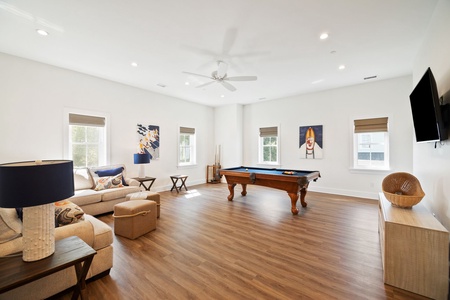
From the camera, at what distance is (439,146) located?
2.33 meters

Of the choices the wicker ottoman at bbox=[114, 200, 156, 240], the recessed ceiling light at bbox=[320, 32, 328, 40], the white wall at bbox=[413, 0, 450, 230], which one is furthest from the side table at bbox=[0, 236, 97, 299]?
Result: the recessed ceiling light at bbox=[320, 32, 328, 40]

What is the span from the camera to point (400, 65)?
410cm

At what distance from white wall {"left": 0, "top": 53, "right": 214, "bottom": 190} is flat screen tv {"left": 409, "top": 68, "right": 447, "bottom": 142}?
5.87 meters

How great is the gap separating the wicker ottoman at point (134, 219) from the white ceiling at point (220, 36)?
2.70m

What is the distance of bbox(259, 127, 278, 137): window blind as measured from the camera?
6813 millimetres

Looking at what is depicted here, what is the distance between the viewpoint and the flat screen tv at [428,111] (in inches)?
76.7

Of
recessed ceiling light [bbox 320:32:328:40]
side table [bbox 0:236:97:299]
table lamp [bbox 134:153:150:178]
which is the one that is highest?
recessed ceiling light [bbox 320:32:328:40]

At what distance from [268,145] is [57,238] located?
6.30 m

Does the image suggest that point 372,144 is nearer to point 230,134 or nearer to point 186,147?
point 230,134

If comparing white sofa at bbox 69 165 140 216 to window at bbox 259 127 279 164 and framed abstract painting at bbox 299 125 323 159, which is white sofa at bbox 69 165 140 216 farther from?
framed abstract painting at bbox 299 125 323 159

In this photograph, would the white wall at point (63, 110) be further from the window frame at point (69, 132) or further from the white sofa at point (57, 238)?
the white sofa at point (57, 238)

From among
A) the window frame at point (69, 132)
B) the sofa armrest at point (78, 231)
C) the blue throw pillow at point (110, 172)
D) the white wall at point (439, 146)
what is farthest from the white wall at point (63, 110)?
the white wall at point (439, 146)

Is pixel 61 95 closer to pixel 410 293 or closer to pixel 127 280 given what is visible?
pixel 127 280

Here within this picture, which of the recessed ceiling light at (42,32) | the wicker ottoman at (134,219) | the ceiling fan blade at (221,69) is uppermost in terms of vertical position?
the recessed ceiling light at (42,32)
